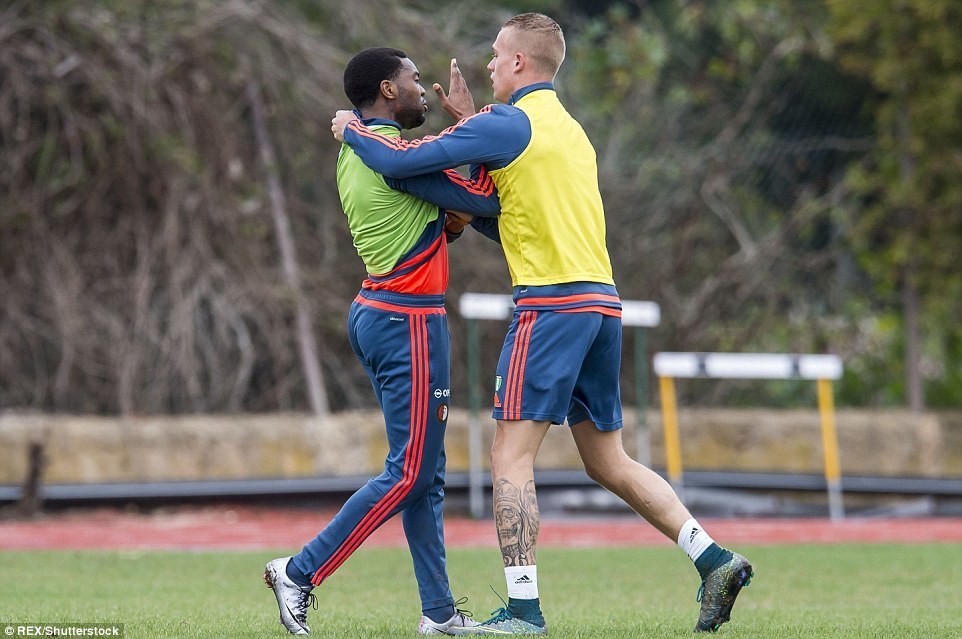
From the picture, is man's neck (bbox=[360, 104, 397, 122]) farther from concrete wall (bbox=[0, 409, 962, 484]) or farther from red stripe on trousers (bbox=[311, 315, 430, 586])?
concrete wall (bbox=[0, 409, 962, 484])

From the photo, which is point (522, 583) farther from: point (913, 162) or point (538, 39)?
point (913, 162)

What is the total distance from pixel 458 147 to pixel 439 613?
1750 millimetres

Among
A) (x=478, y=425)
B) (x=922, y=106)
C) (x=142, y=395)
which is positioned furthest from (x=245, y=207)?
(x=922, y=106)

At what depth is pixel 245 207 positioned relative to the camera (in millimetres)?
14117

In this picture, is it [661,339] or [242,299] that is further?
[661,339]

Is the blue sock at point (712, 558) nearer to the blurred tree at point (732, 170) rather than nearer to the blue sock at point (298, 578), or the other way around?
the blue sock at point (298, 578)

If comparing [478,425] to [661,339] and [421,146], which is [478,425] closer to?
[661,339]

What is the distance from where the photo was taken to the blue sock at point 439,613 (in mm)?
5379

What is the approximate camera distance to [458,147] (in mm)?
5090

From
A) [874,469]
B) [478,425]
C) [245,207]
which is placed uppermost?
[245,207]

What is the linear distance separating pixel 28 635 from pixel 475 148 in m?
2.37

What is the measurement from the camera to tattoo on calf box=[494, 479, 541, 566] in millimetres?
5105

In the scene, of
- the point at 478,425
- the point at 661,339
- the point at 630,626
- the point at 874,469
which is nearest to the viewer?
the point at 630,626

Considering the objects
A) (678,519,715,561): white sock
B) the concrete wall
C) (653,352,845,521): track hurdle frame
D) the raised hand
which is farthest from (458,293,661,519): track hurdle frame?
(678,519,715,561): white sock
